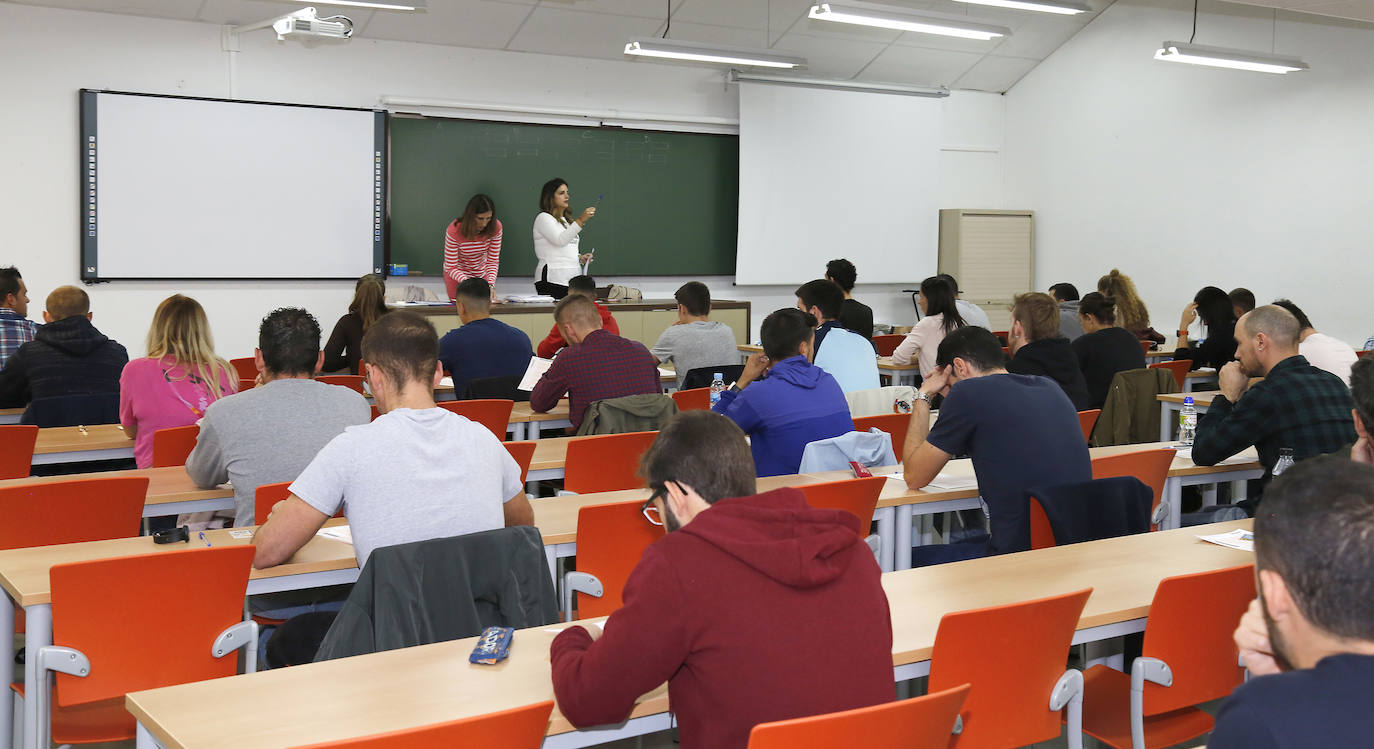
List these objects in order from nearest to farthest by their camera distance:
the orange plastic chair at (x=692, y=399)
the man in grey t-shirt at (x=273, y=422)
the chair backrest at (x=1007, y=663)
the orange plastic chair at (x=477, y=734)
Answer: the orange plastic chair at (x=477, y=734) < the chair backrest at (x=1007, y=663) < the man in grey t-shirt at (x=273, y=422) < the orange plastic chair at (x=692, y=399)

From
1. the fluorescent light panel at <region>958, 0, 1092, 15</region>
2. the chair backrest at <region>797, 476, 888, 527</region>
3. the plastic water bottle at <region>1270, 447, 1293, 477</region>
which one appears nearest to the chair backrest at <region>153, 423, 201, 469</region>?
the chair backrest at <region>797, 476, 888, 527</region>

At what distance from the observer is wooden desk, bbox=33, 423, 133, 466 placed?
4.52m

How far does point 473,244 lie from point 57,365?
463cm

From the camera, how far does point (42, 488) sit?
128 inches

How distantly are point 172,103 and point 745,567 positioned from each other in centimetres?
836

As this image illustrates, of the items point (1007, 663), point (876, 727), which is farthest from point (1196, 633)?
point (876, 727)

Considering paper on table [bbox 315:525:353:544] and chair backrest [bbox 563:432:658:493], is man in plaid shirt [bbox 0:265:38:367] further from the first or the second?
paper on table [bbox 315:525:353:544]

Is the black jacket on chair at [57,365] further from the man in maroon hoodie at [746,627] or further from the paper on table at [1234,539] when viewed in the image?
the paper on table at [1234,539]

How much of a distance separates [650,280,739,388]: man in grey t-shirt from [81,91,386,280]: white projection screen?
3778 mm

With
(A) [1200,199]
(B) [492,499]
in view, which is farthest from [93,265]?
(A) [1200,199]

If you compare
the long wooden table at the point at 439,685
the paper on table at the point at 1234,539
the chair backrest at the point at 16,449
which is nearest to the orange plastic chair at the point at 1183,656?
the long wooden table at the point at 439,685

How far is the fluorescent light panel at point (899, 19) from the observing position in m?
8.16

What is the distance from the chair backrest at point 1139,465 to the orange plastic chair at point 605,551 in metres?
1.81

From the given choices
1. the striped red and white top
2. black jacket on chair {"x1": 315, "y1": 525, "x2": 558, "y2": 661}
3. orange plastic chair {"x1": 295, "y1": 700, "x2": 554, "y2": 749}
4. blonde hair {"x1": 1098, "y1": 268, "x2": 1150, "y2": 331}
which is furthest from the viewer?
the striped red and white top
